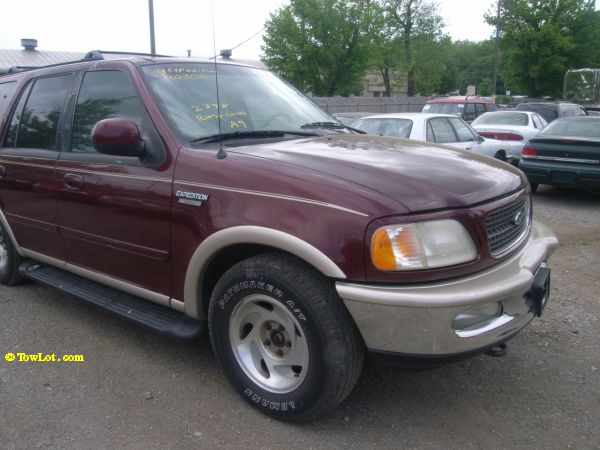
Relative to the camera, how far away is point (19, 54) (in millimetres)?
30781

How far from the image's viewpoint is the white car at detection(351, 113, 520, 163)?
8.27 metres

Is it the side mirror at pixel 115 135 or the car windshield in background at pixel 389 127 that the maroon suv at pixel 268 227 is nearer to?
the side mirror at pixel 115 135

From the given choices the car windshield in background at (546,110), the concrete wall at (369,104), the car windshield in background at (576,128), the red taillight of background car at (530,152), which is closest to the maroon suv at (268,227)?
the red taillight of background car at (530,152)

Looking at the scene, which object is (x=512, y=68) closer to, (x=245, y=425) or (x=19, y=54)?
(x=19, y=54)

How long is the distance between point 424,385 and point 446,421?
372mm

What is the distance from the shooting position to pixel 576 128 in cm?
906

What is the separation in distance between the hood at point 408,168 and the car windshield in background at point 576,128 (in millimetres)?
6545

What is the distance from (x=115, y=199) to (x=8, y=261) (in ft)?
6.75

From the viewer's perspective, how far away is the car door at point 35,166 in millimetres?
3828

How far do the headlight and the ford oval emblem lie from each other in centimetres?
64

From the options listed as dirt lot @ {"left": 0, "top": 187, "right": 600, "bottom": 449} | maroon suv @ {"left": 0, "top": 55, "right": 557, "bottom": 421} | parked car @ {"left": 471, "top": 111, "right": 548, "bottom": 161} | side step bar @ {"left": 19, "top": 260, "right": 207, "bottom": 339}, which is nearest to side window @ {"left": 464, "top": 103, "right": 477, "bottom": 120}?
parked car @ {"left": 471, "top": 111, "right": 548, "bottom": 161}

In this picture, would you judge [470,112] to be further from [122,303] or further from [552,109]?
[122,303]

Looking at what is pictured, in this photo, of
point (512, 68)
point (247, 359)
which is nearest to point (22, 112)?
point (247, 359)

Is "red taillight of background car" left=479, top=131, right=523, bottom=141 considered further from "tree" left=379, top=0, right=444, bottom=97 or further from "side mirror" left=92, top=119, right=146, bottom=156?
"tree" left=379, top=0, right=444, bottom=97
